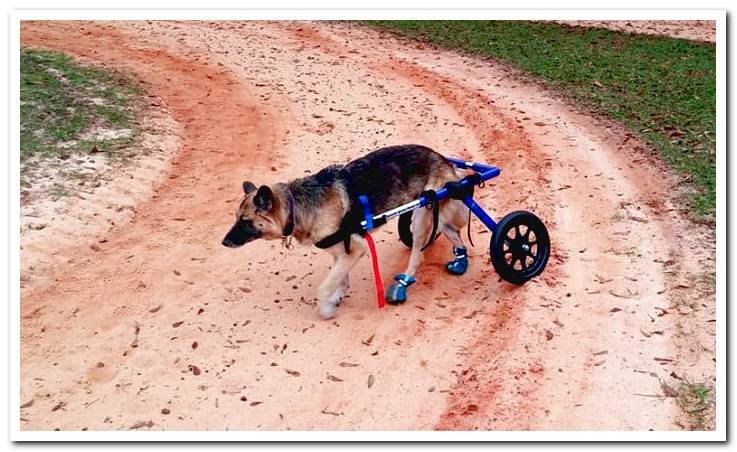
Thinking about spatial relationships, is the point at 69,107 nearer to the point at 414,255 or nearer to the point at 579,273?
the point at 414,255

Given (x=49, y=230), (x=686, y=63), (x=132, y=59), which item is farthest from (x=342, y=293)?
(x=686, y=63)

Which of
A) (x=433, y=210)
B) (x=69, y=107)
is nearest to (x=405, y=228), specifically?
(x=433, y=210)

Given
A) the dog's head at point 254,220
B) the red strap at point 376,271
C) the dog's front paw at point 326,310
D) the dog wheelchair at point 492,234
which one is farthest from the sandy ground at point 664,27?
the dog's head at point 254,220

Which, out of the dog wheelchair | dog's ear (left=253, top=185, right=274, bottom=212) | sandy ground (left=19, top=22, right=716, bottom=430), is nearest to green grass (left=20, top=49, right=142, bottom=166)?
sandy ground (left=19, top=22, right=716, bottom=430)

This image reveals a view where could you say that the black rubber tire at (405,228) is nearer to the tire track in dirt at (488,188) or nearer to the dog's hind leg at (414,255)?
the dog's hind leg at (414,255)

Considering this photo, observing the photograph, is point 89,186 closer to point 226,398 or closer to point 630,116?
point 226,398

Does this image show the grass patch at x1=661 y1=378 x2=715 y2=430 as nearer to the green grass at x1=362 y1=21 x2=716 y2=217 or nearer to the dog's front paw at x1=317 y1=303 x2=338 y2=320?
the dog's front paw at x1=317 y1=303 x2=338 y2=320
